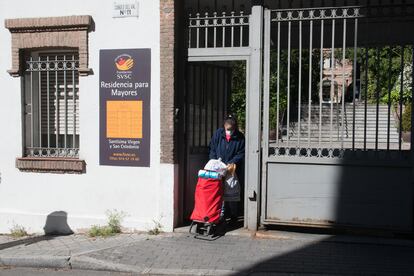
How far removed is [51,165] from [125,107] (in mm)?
1562

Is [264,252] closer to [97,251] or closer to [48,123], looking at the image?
[97,251]

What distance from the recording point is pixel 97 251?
6691 millimetres

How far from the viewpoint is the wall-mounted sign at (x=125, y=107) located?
7688 mm

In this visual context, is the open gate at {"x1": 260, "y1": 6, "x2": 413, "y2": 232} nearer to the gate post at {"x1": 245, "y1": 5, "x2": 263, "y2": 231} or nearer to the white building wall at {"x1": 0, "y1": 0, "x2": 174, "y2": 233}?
the gate post at {"x1": 245, "y1": 5, "x2": 263, "y2": 231}

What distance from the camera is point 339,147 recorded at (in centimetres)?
722

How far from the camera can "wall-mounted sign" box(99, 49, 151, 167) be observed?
769 centimetres

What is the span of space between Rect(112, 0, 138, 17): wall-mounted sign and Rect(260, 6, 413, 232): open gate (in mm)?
1977

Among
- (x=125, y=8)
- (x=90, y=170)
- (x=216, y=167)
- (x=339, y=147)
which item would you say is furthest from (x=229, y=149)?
(x=125, y=8)

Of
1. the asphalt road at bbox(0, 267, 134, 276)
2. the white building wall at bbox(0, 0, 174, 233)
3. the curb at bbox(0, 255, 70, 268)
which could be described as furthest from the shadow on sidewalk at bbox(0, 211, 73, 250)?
the asphalt road at bbox(0, 267, 134, 276)

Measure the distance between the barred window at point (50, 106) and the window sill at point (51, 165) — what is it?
0.60 feet

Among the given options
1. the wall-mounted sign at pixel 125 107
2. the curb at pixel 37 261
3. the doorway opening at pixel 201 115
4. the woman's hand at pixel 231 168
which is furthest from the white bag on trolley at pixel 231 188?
the curb at pixel 37 261

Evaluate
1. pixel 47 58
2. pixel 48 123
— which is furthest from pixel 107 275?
pixel 47 58

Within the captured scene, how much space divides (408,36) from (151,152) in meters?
4.15

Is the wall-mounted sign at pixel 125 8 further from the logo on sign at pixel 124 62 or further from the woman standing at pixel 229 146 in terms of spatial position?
the woman standing at pixel 229 146
